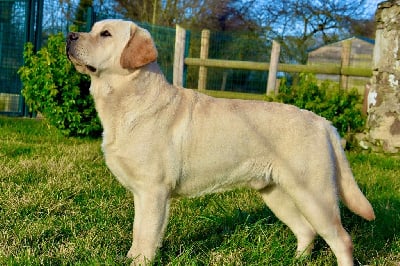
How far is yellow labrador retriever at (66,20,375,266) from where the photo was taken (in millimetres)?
3225

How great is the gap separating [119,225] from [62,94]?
483 centimetres

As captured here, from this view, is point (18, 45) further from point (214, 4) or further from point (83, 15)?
point (214, 4)

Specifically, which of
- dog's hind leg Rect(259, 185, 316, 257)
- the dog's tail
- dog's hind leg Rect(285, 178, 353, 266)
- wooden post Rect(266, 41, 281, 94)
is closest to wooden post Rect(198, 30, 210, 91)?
wooden post Rect(266, 41, 281, 94)

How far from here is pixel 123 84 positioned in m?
3.34

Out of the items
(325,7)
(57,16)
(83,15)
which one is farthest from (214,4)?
(57,16)

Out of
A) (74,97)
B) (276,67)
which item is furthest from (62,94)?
(276,67)

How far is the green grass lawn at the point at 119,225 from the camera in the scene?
10.9 feet

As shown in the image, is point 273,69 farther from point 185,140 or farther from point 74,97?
point 185,140

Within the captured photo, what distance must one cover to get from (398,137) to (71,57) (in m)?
6.50

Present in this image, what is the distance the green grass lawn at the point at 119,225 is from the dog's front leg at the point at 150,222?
0.13 metres

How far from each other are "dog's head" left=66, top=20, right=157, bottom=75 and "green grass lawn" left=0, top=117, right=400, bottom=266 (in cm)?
120

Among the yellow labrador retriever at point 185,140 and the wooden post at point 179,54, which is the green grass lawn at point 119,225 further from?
the wooden post at point 179,54

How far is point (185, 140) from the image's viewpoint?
3277mm

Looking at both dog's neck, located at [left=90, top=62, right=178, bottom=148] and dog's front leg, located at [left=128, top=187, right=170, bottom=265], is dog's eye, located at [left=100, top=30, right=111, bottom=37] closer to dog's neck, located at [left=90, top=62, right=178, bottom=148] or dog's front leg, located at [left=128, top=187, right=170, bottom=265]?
dog's neck, located at [left=90, top=62, right=178, bottom=148]
